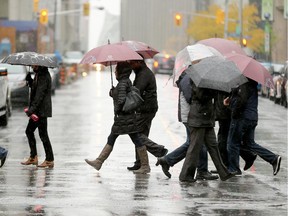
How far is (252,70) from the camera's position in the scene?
1467cm

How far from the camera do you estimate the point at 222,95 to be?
590 inches

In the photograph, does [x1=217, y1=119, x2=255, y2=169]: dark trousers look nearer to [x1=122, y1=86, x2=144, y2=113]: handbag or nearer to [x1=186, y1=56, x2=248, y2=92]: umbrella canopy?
[x1=122, y1=86, x2=144, y2=113]: handbag

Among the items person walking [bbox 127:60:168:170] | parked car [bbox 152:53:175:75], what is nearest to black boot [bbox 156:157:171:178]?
person walking [bbox 127:60:168:170]

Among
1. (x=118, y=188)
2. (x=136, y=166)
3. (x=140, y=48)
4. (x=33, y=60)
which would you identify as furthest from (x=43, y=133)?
(x=118, y=188)

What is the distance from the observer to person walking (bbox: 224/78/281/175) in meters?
14.8

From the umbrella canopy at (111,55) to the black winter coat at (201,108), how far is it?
59.2 inches

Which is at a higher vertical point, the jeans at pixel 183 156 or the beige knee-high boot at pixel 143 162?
the jeans at pixel 183 156

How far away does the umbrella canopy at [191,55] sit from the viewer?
47.2ft

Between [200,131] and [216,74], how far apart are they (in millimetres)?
939

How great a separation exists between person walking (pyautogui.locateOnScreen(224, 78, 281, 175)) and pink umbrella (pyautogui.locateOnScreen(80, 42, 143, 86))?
157cm

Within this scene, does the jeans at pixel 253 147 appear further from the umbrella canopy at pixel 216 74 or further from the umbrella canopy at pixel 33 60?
the umbrella canopy at pixel 33 60

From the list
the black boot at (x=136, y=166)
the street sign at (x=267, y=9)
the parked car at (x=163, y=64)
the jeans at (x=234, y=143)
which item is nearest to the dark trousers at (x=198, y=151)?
the jeans at (x=234, y=143)

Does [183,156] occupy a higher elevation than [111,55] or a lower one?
lower

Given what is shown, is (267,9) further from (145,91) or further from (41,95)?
(41,95)
